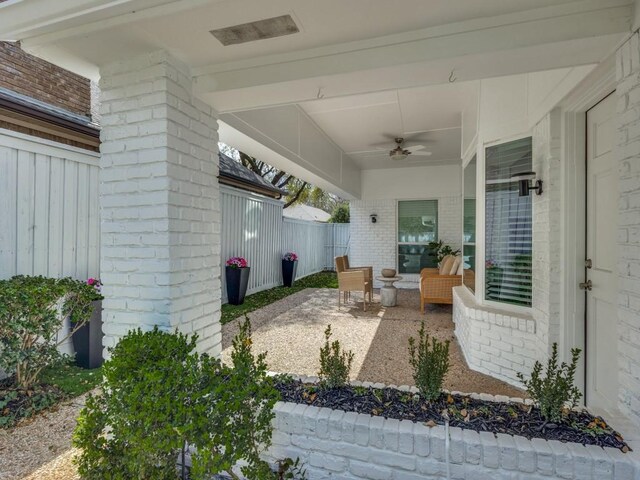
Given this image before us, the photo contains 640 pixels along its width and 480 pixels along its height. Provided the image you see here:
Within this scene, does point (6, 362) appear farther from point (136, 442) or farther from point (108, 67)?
point (108, 67)

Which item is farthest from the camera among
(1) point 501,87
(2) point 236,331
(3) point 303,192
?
(3) point 303,192

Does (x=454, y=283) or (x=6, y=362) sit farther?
(x=454, y=283)

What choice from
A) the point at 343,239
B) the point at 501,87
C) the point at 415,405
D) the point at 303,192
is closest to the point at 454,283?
the point at 501,87

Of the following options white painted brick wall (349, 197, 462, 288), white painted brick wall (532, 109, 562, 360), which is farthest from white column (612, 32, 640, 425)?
white painted brick wall (349, 197, 462, 288)

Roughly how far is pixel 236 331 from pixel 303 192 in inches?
433

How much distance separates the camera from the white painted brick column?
2.12m

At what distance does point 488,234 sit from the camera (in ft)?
12.3

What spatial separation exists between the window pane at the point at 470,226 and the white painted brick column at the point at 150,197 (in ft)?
10.9

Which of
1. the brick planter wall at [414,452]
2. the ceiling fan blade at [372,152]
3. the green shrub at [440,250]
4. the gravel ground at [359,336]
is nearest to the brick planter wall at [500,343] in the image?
the gravel ground at [359,336]

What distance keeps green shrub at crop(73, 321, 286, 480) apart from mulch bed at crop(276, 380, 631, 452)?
404 mm

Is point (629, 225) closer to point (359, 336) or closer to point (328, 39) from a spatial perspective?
point (328, 39)

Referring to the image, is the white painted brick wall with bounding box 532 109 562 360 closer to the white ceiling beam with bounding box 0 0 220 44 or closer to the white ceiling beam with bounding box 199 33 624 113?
the white ceiling beam with bounding box 199 33 624 113

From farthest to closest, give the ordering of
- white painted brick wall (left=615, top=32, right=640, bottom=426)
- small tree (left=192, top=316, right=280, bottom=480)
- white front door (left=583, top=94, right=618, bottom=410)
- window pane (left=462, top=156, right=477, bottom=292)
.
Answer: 1. window pane (left=462, top=156, right=477, bottom=292)
2. white front door (left=583, top=94, right=618, bottom=410)
3. white painted brick wall (left=615, top=32, right=640, bottom=426)
4. small tree (left=192, top=316, right=280, bottom=480)

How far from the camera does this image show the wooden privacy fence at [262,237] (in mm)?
6739
